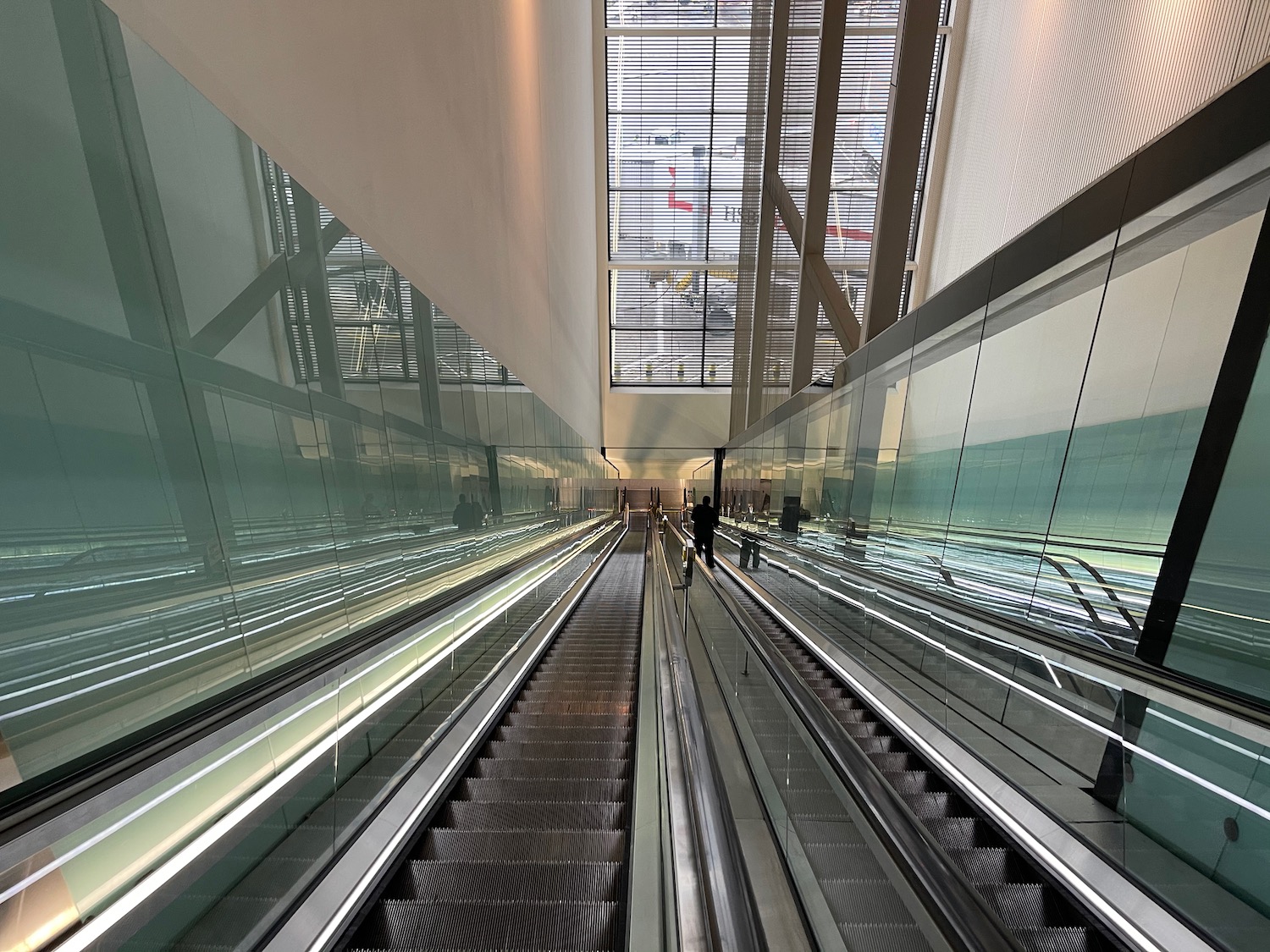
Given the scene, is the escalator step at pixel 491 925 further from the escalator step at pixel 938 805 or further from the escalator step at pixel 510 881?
the escalator step at pixel 938 805

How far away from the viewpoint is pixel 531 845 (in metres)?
2.71

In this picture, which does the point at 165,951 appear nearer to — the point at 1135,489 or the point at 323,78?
the point at 323,78

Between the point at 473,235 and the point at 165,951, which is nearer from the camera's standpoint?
the point at 165,951

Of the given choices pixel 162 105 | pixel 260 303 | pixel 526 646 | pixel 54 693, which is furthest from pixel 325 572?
pixel 526 646

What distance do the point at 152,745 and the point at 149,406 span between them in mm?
977

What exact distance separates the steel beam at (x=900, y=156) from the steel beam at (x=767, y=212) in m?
7.07

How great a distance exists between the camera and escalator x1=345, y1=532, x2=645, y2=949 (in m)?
2.15

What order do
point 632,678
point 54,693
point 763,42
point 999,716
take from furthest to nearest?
1. point 763,42
2. point 632,678
3. point 999,716
4. point 54,693

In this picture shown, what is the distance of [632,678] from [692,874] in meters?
3.70

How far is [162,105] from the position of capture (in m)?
1.95

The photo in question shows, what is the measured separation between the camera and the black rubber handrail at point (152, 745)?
3.61 feet

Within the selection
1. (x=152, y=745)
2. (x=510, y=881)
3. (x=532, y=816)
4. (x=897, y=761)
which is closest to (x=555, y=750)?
(x=532, y=816)

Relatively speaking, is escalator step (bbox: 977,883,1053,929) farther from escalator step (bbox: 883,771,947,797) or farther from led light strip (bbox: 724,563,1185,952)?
escalator step (bbox: 883,771,947,797)

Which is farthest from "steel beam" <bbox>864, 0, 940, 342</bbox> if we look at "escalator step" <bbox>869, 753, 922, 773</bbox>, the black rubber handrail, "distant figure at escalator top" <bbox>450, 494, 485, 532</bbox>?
the black rubber handrail
